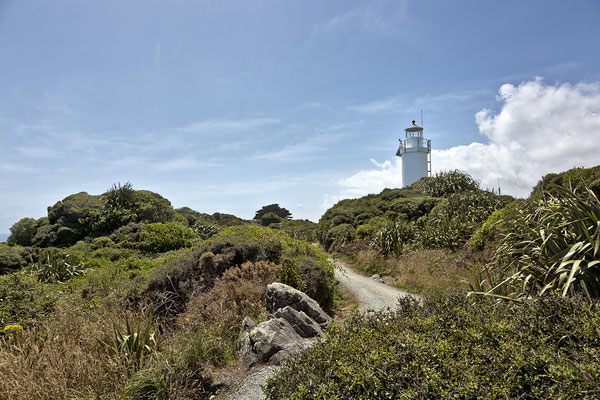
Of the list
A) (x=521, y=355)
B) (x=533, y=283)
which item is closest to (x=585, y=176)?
(x=533, y=283)

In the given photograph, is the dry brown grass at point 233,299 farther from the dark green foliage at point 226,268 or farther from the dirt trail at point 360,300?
the dirt trail at point 360,300

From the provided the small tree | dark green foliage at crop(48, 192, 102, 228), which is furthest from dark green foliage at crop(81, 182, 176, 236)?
the small tree

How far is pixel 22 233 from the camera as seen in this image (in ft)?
63.7

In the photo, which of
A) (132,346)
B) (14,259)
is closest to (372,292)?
(132,346)

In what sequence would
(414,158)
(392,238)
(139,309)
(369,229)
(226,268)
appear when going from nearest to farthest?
1. (139,309)
2. (226,268)
3. (392,238)
4. (369,229)
5. (414,158)

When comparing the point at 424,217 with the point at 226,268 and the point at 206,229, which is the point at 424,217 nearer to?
the point at 226,268

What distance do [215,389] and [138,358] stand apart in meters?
1.28

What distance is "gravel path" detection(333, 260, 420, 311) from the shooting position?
324 inches

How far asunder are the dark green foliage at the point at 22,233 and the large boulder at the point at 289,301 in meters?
19.6

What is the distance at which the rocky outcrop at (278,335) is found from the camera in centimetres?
452

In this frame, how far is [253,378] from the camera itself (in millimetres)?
4195

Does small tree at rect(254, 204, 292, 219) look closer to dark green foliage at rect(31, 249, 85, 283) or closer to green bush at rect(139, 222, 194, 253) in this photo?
green bush at rect(139, 222, 194, 253)

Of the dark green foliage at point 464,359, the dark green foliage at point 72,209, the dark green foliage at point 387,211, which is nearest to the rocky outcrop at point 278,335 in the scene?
the dark green foliage at point 464,359

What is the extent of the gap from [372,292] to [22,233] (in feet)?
→ 69.2
